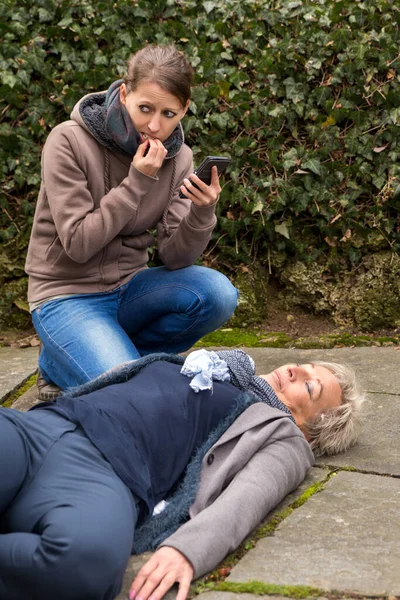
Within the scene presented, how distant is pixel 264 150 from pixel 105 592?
308 centimetres

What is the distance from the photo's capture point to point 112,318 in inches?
136

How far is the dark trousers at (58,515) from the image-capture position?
1929mm

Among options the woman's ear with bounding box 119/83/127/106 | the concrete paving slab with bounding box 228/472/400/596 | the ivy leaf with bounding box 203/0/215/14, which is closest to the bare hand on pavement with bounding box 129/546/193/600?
the concrete paving slab with bounding box 228/472/400/596

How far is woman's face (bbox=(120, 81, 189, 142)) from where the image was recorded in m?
3.14

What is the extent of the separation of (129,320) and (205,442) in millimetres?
1085

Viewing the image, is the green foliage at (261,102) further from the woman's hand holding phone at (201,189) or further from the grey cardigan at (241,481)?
the grey cardigan at (241,481)

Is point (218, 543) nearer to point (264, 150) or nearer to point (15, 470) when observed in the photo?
point (15, 470)

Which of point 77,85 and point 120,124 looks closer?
point 120,124

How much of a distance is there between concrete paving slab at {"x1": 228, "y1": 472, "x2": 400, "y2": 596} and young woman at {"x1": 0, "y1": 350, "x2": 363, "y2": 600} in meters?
0.09

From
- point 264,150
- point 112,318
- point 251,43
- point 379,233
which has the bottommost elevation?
point 112,318

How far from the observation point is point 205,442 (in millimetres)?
2555

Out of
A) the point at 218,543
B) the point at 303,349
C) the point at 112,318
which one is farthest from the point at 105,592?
the point at 303,349

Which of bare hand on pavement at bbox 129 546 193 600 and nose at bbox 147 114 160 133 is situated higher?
nose at bbox 147 114 160 133

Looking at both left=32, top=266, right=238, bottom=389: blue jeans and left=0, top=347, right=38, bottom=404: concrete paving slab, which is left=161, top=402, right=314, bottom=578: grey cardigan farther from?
left=0, top=347, right=38, bottom=404: concrete paving slab
